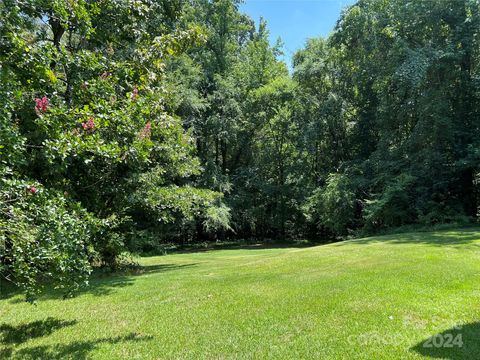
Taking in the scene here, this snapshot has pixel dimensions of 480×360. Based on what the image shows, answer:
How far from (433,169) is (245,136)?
16.6 meters

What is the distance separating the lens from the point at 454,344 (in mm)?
4645

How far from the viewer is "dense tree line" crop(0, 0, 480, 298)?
4.43 m

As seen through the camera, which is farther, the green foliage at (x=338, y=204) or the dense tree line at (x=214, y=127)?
the green foliage at (x=338, y=204)

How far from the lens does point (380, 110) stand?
25047 mm

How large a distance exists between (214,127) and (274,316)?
952 inches

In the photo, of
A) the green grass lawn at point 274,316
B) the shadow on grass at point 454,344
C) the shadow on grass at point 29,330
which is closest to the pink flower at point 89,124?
the green grass lawn at point 274,316

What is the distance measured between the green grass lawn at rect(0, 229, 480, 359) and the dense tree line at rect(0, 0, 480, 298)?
1.12m

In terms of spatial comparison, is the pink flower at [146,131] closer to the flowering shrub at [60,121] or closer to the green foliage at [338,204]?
the flowering shrub at [60,121]

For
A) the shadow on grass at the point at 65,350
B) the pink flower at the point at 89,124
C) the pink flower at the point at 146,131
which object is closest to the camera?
the pink flower at the point at 89,124

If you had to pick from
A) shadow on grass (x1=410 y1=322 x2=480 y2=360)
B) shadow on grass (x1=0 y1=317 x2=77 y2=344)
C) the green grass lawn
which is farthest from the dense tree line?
shadow on grass (x1=410 y1=322 x2=480 y2=360)

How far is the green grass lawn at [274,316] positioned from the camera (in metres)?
4.95

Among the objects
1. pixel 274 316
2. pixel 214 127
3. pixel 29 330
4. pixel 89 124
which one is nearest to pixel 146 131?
pixel 89 124

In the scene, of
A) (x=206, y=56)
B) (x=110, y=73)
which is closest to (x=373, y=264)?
(x=110, y=73)

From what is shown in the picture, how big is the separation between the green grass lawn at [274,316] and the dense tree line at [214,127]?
1123mm
